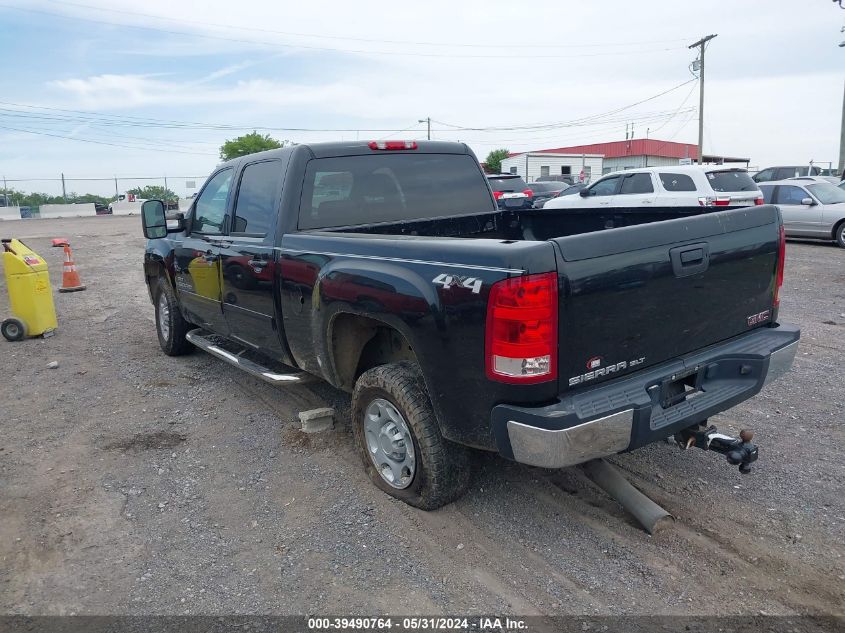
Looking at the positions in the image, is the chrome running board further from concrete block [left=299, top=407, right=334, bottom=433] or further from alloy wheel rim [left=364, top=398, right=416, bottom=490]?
alloy wheel rim [left=364, top=398, right=416, bottom=490]

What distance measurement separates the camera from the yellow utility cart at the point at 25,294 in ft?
25.4

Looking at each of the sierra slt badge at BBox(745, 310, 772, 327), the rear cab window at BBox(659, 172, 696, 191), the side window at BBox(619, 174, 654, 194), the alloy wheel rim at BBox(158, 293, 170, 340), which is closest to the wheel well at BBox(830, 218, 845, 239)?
the rear cab window at BBox(659, 172, 696, 191)

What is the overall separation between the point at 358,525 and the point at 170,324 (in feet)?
13.1

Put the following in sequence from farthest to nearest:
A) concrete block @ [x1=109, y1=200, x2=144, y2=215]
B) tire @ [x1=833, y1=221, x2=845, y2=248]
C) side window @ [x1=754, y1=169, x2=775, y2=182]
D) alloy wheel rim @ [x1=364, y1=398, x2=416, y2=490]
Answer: concrete block @ [x1=109, y1=200, x2=144, y2=215], side window @ [x1=754, y1=169, x2=775, y2=182], tire @ [x1=833, y1=221, x2=845, y2=248], alloy wheel rim @ [x1=364, y1=398, x2=416, y2=490]

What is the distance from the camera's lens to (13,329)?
7.79 metres

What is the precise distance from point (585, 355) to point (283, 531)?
1.85 m

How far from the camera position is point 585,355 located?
2.85 metres

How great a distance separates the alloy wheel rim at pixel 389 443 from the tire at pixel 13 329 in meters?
5.95

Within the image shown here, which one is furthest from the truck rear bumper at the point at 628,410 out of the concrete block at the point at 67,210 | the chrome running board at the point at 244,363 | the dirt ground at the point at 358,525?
the concrete block at the point at 67,210

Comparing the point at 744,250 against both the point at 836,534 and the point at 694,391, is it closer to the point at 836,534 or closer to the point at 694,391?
the point at 694,391

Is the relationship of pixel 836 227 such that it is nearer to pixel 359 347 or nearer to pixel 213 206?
pixel 213 206

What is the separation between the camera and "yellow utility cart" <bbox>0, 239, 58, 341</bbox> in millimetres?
7738

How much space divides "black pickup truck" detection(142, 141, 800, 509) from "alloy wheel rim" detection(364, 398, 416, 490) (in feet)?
0.03

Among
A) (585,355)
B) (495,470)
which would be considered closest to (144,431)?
(495,470)
